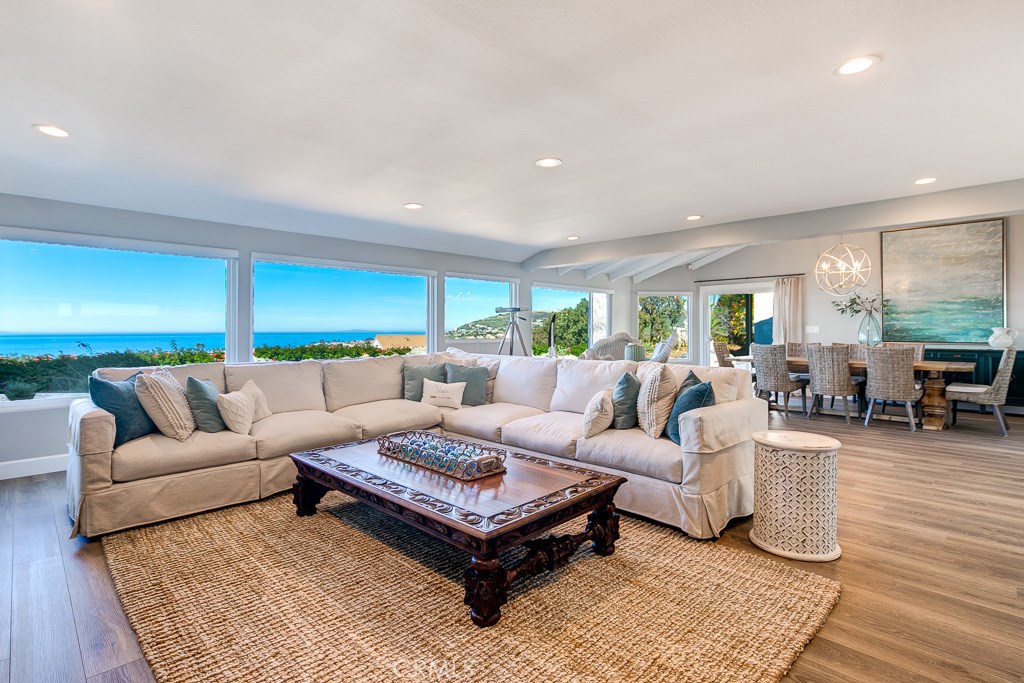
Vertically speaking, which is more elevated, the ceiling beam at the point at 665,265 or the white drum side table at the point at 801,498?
the ceiling beam at the point at 665,265

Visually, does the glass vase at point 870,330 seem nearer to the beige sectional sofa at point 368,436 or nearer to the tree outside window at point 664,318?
the tree outside window at point 664,318

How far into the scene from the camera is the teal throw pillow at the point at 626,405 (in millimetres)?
3342

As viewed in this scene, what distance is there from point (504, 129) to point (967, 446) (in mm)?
5363

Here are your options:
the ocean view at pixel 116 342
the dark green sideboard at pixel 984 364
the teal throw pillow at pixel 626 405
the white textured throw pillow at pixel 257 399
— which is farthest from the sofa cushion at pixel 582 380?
the dark green sideboard at pixel 984 364

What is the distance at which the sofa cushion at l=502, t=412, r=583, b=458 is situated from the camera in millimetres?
3363

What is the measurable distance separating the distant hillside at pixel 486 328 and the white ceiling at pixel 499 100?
319cm

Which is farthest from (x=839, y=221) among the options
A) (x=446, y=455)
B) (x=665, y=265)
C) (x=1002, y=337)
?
(x=665, y=265)

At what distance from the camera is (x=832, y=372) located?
5980 mm

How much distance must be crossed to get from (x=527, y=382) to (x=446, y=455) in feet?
6.13

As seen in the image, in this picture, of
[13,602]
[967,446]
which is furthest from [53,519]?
[967,446]

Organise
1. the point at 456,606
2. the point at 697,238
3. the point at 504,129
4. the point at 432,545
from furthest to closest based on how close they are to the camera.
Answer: the point at 697,238 → the point at 504,129 → the point at 432,545 → the point at 456,606

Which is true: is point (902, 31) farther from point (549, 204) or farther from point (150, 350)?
point (150, 350)

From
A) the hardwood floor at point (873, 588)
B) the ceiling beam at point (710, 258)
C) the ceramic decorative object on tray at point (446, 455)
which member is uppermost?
the ceiling beam at point (710, 258)

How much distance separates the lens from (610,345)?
6.36 meters
